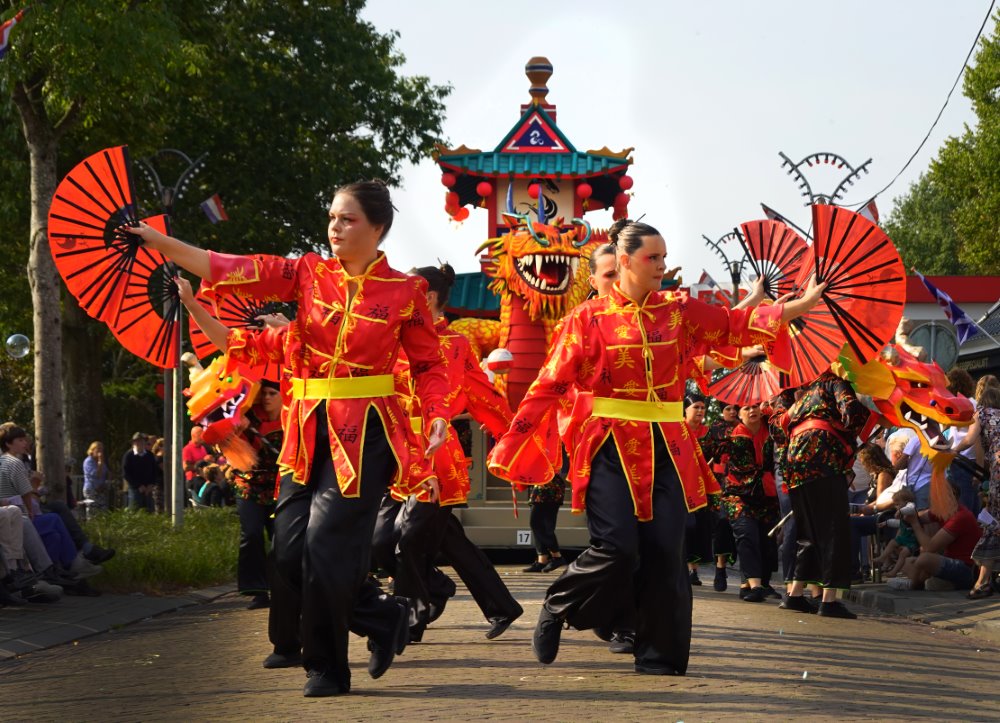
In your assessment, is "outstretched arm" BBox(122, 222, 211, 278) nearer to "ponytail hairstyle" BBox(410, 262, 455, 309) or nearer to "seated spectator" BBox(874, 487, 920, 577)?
"ponytail hairstyle" BBox(410, 262, 455, 309)

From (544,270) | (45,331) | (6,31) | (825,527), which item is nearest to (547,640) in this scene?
(825,527)

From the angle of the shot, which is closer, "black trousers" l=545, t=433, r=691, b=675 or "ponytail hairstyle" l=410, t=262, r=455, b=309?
"black trousers" l=545, t=433, r=691, b=675

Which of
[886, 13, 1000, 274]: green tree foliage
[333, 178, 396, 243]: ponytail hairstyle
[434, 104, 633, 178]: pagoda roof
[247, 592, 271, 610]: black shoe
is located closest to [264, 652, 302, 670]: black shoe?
[333, 178, 396, 243]: ponytail hairstyle

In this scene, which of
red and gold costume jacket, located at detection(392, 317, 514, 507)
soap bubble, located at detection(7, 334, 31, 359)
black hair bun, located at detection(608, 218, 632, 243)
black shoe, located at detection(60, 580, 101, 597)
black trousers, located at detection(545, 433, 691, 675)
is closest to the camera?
black trousers, located at detection(545, 433, 691, 675)

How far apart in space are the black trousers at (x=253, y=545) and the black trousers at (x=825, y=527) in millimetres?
3449

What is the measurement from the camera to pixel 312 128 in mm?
31047

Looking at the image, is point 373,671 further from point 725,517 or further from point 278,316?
point 725,517

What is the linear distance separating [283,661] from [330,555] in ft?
3.83

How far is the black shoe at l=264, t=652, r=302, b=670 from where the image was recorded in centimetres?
784

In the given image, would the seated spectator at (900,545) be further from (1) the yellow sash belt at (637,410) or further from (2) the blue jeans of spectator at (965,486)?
(1) the yellow sash belt at (637,410)

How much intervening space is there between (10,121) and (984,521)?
42.2 ft

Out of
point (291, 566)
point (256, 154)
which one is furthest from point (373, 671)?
point (256, 154)

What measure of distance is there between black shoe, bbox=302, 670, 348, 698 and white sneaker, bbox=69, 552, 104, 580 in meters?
6.56

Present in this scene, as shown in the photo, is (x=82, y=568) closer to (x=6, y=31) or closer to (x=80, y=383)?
(x=6, y=31)
